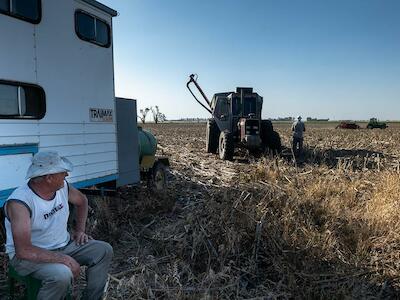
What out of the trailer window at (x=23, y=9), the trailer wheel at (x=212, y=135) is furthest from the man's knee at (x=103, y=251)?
the trailer wheel at (x=212, y=135)

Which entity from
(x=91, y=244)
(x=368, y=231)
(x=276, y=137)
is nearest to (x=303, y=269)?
(x=368, y=231)

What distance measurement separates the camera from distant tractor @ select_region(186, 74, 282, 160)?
1377cm

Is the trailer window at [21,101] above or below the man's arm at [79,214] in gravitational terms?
above

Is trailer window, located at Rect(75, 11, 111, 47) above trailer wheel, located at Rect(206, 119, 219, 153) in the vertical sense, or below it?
above

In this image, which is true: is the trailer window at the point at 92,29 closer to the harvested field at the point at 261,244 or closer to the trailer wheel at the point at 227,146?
the harvested field at the point at 261,244

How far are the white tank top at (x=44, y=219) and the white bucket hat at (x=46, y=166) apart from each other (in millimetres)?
139

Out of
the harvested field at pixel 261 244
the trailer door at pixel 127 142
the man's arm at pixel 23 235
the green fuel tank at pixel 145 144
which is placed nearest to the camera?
the man's arm at pixel 23 235

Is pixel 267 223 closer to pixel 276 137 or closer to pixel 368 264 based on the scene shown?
pixel 368 264

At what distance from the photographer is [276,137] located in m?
14.4

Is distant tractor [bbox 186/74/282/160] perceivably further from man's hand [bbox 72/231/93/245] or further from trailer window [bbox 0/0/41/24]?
man's hand [bbox 72/231/93/245]

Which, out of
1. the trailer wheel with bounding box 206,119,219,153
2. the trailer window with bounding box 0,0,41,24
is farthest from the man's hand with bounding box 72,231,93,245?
the trailer wheel with bounding box 206,119,219,153

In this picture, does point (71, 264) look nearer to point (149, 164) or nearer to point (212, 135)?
point (149, 164)

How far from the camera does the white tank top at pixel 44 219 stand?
3.05m

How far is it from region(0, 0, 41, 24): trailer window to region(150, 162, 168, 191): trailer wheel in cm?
407
